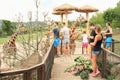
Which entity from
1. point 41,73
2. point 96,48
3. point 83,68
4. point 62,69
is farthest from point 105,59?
point 41,73

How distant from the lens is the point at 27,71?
6.92m

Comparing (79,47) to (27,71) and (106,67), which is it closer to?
(106,67)

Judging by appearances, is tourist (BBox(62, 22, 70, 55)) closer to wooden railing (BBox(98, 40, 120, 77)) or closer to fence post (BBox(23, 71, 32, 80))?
wooden railing (BBox(98, 40, 120, 77))

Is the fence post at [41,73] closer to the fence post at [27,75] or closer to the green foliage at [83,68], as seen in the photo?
the fence post at [27,75]

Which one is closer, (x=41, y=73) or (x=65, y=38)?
(x=41, y=73)

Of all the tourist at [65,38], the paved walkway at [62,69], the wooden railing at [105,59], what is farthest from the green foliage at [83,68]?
the tourist at [65,38]

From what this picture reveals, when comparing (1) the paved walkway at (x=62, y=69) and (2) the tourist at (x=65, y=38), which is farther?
(2) the tourist at (x=65, y=38)

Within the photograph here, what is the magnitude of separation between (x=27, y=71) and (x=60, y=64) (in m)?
7.84

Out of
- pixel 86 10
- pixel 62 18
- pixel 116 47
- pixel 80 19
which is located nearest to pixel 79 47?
pixel 80 19

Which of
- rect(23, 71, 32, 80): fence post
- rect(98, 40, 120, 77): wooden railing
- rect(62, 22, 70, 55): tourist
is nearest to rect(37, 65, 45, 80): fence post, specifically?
rect(23, 71, 32, 80): fence post

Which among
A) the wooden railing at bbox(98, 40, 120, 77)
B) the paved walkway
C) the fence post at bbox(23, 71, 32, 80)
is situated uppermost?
the fence post at bbox(23, 71, 32, 80)

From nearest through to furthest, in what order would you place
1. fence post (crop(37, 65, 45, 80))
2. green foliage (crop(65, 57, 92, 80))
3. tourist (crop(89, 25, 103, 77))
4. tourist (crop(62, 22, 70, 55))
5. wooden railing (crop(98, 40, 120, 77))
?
fence post (crop(37, 65, 45, 80)) < wooden railing (crop(98, 40, 120, 77)) < tourist (crop(89, 25, 103, 77)) < green foliage (crop(65, 57, 92, 80)) < tourist (crop(62, 22, 70, 55))

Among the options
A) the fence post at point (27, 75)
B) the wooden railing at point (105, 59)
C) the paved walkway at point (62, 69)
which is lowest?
the paved walkway at point (62, 69)

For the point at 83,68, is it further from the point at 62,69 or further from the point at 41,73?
the point at 41,73
